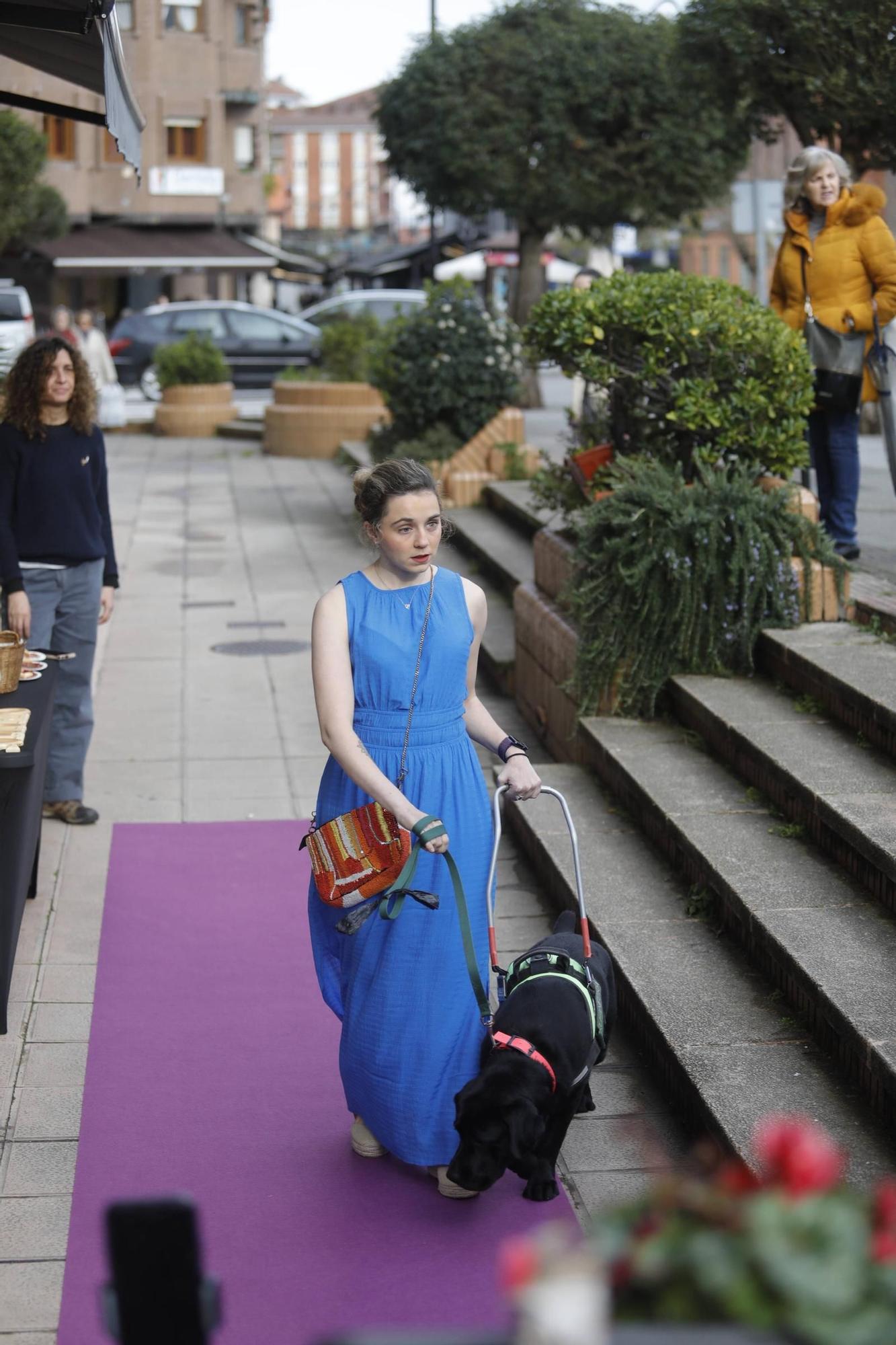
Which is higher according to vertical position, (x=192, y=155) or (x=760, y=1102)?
(x=192, y=155)

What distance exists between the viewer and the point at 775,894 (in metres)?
5.11

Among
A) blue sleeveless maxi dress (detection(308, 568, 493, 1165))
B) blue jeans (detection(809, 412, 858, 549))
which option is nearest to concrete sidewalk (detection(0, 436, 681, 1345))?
blue sleeveless maxi dress (detection(308, 568, 493, 1165))

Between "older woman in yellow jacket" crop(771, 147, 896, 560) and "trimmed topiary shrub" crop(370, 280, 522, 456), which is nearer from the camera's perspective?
"older woman in yellow jacket" crop(771, 147, 896, 560)

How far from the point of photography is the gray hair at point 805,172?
→ 7812 millimetres

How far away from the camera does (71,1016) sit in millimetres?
5266

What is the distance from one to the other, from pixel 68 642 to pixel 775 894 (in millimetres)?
3246

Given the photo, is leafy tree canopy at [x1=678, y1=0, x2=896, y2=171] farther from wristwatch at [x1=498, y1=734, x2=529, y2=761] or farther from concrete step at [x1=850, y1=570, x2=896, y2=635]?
wristwatch at [x1=498, y1=734, x2=529, y2=761]

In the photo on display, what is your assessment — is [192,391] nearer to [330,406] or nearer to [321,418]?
[330,406]

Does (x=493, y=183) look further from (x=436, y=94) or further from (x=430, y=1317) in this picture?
(x=430, y=1317)

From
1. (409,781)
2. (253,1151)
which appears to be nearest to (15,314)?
(253,1151)

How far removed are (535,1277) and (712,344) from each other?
686cm

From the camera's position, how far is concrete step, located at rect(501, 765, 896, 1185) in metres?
4.09

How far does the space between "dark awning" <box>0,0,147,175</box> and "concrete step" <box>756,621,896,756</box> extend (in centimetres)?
334

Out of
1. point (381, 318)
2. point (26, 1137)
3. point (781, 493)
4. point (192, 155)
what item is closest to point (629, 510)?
point (781, 493)
